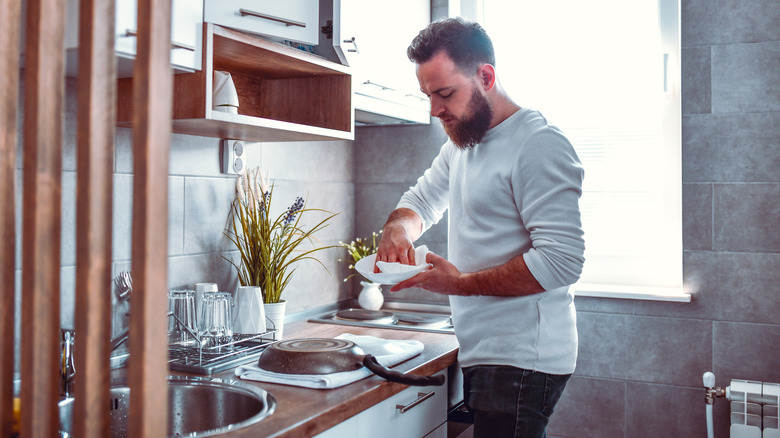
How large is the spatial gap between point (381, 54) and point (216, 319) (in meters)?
1.01

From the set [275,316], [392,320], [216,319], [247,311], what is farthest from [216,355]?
[392,320]

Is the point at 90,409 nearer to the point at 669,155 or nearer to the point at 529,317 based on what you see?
the point at 529,317

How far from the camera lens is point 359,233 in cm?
292

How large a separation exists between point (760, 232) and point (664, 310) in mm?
400

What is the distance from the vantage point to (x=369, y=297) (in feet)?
8.78

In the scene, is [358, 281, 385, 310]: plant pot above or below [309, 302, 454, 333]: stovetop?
above

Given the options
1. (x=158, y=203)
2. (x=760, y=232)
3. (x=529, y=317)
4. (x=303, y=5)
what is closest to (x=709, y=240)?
(x=760, y=232)

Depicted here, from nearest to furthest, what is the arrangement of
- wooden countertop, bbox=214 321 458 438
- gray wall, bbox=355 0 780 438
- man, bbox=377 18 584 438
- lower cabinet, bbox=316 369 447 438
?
wooden countertop, bbox=214 321 458 438, lower cabinet, bbox=316 369 447 438, man, bbox=377 18 584 438, gray wall, bbox=355 0 780 438

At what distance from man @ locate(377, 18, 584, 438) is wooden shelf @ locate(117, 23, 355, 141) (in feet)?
1.15

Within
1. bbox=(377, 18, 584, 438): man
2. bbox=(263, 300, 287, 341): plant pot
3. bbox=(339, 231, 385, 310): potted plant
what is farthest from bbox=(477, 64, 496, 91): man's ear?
bbox=(339, 231, 385, 310): potted plant

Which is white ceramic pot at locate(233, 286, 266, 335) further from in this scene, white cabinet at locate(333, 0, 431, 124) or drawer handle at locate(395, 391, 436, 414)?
white cabinet at locate(333, 0, 431, 124)

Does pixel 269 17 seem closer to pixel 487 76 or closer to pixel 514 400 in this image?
pixel 487 76

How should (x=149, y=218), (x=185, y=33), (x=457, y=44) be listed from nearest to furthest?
(x=149, y=218) < (x=185, y=33) < (x=457, y=44)

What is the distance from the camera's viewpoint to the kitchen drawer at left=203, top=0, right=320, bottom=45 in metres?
1.61
